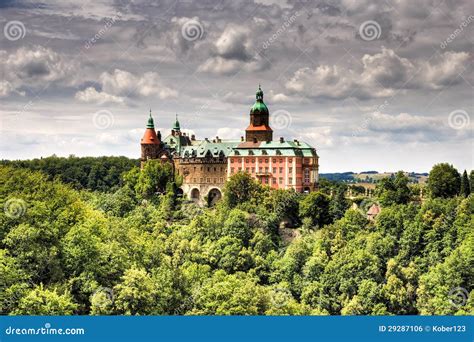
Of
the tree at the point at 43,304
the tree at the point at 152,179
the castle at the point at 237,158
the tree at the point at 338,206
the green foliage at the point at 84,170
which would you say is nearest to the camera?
the tree at the point at 43,304

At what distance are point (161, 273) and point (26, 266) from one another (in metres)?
8.94

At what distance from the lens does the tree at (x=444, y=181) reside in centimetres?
6819

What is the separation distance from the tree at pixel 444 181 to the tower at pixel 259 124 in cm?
2367

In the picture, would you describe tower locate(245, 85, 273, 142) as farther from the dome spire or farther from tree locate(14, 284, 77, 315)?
tree locate(14, 284, 77, 315)

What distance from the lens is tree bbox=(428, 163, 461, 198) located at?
6819 centimetres

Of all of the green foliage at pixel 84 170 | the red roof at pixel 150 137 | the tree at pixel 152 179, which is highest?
the red roof at pixel 150 137

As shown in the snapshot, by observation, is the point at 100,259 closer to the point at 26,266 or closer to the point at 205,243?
the point at 26,266

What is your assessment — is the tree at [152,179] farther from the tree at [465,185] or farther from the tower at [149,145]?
the tree at [465,185]

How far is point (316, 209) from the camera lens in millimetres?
71688

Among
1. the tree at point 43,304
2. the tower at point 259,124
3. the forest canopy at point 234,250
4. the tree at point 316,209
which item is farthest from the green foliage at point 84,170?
the tree at point 43,304

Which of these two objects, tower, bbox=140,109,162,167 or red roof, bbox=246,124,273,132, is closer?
red roof, bbox=246,124,273,132

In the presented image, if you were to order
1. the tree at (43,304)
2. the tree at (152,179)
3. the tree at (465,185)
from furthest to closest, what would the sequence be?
the tree at (152,179), the tree at (465,185), the tree at (43,304)

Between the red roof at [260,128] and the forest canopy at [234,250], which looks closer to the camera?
the forest canopy at [234,250]

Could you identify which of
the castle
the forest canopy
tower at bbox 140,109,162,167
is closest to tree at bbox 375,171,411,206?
the forest canopy
